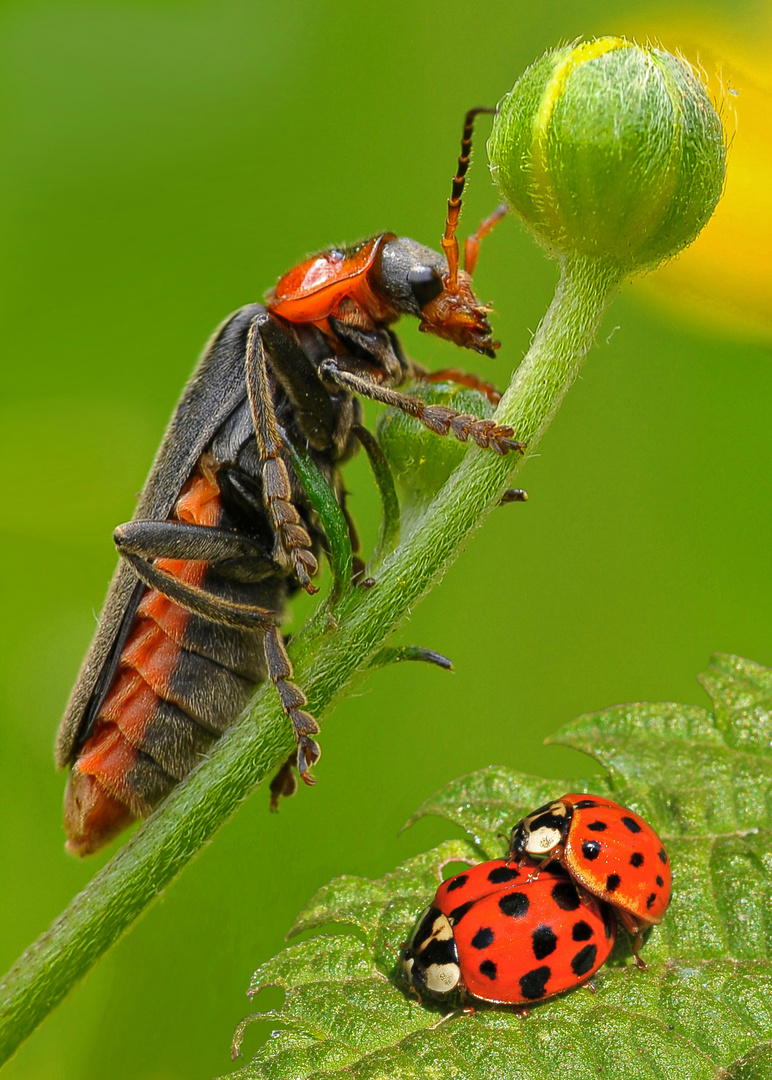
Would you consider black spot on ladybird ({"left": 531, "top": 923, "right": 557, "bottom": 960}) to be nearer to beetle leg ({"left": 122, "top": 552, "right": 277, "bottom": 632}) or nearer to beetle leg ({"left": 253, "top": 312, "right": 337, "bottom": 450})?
beetle leg ({"left": 122, "top": 552, "right": 277, "bottom": 632})

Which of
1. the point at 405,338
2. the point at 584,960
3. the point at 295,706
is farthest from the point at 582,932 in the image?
the point at 405,338

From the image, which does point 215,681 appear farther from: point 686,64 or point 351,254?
point 686,64

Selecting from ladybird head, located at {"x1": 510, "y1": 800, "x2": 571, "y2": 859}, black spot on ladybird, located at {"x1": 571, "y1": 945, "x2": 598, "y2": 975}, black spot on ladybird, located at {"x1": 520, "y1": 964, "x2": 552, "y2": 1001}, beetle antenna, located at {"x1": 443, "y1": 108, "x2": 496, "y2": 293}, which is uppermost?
beetle antenna, located at {"x1": 443, "y1": 108, "x2": 496, "y2": 293}

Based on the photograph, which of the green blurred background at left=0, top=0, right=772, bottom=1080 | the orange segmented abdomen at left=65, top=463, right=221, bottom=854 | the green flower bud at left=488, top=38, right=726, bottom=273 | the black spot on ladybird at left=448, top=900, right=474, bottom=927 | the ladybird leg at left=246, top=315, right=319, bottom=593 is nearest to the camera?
the green flower bud at left=488, top=38, right=726, bottom=273

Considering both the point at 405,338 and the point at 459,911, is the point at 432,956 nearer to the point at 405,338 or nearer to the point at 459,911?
the point at 459,911

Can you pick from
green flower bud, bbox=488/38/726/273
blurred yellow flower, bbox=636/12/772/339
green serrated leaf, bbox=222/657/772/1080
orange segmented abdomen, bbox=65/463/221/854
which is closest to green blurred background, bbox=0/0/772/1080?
blurred yellow flower, bbox=636/12/772/339

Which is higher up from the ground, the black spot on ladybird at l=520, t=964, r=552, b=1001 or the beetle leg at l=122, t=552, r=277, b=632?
the beetle leg at l=122, t=552, r=277, b=632

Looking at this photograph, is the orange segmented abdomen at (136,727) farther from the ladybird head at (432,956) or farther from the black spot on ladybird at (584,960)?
the black spot on ladybird at (584,960)
